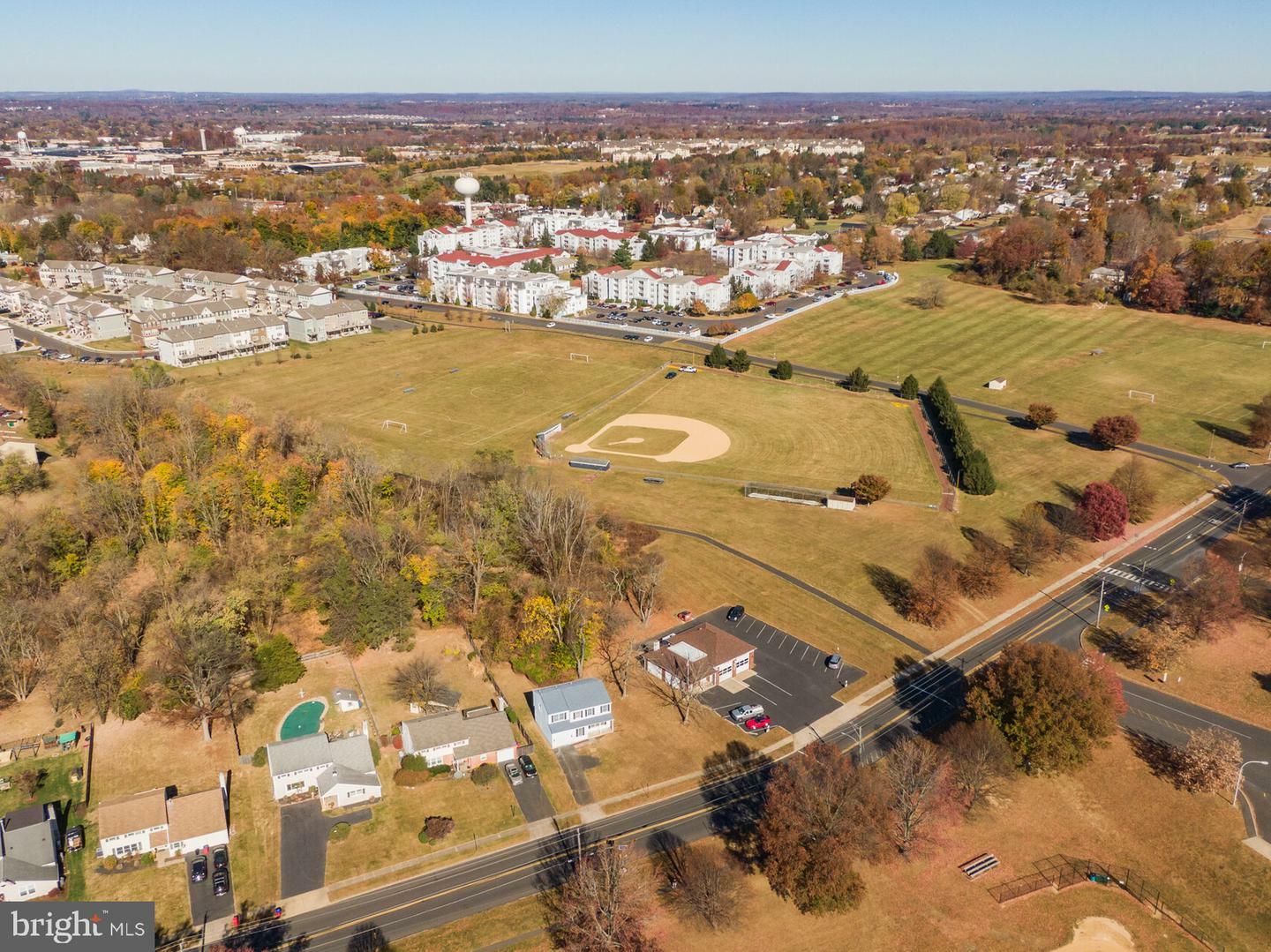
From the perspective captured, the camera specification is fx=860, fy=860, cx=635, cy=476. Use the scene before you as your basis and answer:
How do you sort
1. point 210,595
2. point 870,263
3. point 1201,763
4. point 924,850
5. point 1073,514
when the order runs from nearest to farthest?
1. point 924,850
2. point 1201,763
3. point 210,595
4. point 1073,514
5. point 870,263

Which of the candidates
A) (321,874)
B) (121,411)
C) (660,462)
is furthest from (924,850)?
(121,411)

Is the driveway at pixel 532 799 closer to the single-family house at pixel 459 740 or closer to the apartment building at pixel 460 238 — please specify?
the single-family house at pixel 459 740

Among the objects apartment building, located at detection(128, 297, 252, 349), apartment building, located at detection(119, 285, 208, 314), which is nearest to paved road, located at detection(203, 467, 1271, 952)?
apartment building, located at detection(128, 297, 252, 349)

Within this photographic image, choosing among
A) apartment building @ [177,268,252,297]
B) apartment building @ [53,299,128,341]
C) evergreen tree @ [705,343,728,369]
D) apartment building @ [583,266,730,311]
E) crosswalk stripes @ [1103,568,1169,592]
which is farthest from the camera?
apartment building @ [177,268,252,297]

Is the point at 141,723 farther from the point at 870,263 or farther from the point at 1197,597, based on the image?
the point at 870,263

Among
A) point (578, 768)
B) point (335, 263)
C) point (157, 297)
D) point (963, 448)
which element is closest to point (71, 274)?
point (157, 297)

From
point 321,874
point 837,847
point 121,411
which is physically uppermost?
point 121,411

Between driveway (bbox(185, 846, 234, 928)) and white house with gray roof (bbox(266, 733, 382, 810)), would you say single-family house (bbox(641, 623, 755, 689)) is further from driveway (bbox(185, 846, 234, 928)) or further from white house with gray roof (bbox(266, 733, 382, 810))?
driveway (bbox(185, 846, 234, 928))
